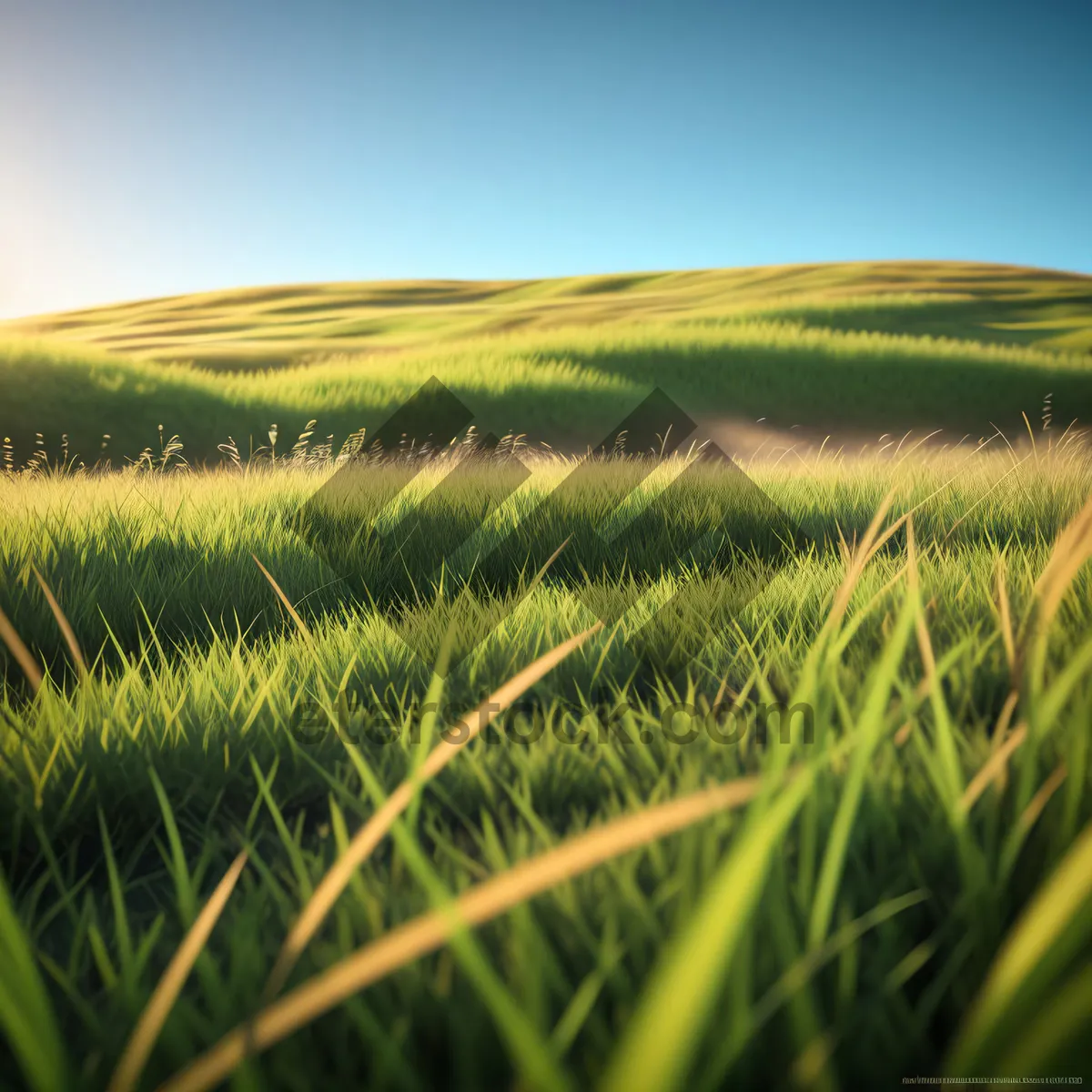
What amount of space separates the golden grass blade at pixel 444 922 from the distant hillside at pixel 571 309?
16979mm

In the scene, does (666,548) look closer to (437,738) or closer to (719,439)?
(437,738)

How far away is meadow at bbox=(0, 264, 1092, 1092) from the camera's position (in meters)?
0.51

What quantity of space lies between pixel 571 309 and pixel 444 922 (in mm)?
29977

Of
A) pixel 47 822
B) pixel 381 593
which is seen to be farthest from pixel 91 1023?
pixel 381 593

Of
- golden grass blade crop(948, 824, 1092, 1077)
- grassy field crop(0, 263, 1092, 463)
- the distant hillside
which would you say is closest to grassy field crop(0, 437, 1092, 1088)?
golden grass blade crop(948, 824, 1092, 1077)

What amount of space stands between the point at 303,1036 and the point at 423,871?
0.79 ft

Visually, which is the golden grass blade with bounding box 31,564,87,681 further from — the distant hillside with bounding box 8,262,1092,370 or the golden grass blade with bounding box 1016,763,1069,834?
the distant hillside with bounding box 8,262,1092,370

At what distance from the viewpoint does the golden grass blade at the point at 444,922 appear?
438mm

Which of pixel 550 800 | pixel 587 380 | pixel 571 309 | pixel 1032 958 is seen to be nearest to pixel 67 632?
pixel 550 800

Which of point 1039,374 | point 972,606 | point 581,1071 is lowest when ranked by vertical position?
point 581,1071

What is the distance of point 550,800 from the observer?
97cm

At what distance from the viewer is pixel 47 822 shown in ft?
3.26

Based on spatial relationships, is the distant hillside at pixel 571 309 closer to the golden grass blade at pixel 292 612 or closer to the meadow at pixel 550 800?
the meadow at pixel 550 800

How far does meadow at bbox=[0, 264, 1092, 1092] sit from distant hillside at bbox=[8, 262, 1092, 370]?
15.5 meters
